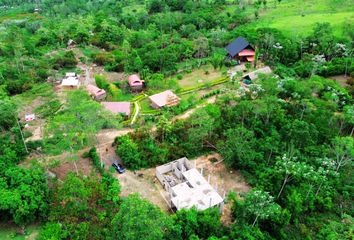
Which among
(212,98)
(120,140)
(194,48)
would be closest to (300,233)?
(120,140)

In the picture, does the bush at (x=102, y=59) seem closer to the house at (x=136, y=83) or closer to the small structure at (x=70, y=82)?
the small structure at (x=70, y=82)

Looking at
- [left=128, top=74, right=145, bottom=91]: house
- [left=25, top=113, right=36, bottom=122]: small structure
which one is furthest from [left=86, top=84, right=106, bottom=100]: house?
[left=25, top=113, right=36, bottom=122]: small structure

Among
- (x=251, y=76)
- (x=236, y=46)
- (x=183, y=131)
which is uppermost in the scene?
(x=236, y=46)

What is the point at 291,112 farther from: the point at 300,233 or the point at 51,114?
the point at 51,114

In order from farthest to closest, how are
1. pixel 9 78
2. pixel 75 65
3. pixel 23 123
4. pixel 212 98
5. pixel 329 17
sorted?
pixel 329 17, pixel 75 65, pixel 9 78, pixel 212 98, pixel 23 123

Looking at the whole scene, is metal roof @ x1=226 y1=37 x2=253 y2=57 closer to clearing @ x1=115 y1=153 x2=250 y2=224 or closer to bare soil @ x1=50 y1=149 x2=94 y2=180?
clearing @ x1=115 y1=153 x2=250 y2=224

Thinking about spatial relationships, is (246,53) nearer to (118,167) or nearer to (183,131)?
(183,131)

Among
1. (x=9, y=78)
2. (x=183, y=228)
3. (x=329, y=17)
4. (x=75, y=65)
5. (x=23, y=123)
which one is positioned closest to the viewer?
(x=183, y=228)

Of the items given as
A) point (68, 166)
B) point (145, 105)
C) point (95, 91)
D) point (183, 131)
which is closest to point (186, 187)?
point (183, 131)
